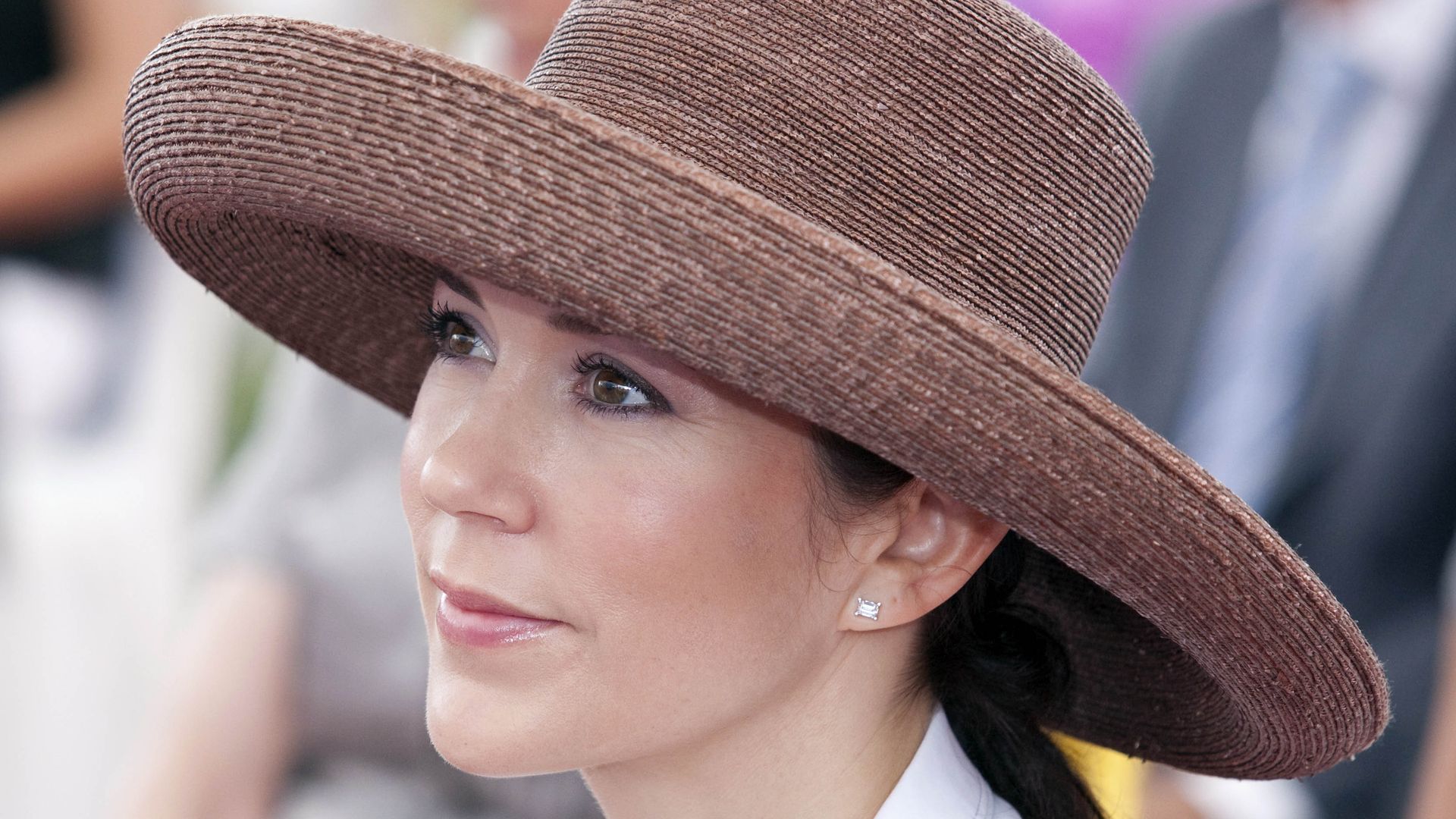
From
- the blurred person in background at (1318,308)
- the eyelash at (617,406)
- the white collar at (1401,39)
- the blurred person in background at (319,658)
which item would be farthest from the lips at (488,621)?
the white collar at (1401,39)

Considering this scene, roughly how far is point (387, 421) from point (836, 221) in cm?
142

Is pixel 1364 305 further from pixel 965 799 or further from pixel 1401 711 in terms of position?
pixel 965 799

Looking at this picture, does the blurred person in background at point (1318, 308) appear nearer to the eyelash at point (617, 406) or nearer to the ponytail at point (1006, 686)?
the ponytail at point (1006, 686)

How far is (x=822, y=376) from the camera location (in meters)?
1.09

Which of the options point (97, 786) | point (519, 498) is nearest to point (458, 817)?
point (519, 498)

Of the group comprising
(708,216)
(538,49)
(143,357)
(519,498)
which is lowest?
(143,357)

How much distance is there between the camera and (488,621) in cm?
135

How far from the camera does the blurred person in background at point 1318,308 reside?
271cm

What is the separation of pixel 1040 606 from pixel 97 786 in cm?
278

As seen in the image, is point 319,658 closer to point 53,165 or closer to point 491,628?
point 491,628

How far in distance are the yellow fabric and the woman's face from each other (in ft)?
2.00

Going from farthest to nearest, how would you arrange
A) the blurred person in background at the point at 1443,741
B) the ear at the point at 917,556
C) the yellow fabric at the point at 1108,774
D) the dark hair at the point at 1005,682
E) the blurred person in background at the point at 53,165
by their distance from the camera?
the blurred person in background at the point at 53,165
the blurred person in background at the point at 1443,741
the yellow fabric at the point at 1108,774
the dark hair at the point at 1005,682
the ear at the point at 917,556

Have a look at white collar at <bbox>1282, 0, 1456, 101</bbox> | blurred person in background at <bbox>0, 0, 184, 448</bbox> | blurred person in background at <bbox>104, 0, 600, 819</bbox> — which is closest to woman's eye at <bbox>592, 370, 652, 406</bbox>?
blurred person in background at <bbox>104, 0, 600, 819</bbox>

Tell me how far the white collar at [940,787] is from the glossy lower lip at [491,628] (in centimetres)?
38
